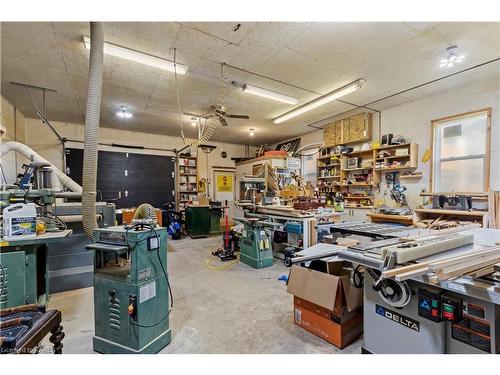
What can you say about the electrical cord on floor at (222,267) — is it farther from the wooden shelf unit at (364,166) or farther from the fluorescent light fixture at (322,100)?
the fluorescent light fixture at (322,100)

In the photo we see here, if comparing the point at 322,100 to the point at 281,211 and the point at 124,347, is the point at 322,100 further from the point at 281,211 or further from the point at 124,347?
the point at 124,347

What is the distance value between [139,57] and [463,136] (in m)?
5.42

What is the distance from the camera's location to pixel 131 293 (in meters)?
1.76

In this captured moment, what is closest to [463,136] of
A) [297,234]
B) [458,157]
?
[458,157]

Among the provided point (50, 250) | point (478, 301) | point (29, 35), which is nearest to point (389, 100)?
point (478, 301)

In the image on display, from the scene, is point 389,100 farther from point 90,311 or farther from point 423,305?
point 90,311

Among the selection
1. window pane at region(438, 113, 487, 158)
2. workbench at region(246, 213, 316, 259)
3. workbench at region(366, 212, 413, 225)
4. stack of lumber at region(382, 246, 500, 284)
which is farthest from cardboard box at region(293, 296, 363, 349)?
window pane at region(438, 113, 487, 158)

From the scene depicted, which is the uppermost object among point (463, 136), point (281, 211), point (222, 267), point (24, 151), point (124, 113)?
point (124, 113)

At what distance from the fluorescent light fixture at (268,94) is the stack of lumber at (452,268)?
11.9 ft

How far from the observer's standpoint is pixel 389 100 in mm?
4852

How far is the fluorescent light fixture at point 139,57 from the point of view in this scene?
117 inches

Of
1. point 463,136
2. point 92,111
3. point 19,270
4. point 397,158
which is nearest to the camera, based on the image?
point 19,270

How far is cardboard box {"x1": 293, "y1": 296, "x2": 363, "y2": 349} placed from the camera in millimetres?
1990

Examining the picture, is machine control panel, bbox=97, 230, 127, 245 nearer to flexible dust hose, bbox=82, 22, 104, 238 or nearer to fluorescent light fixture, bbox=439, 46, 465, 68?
flexible dust hose, bbox=82, 22, 104, 238
